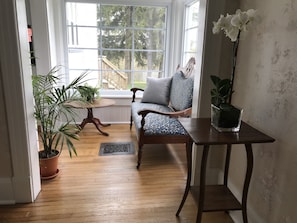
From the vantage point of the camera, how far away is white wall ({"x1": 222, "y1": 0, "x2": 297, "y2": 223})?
134 cm

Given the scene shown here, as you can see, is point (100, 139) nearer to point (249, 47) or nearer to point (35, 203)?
point (35, 203)

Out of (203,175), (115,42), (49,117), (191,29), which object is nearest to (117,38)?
(115,42)

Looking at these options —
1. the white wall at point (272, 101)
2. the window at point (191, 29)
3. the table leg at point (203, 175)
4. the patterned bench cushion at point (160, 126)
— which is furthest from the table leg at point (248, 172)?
the window at point (191, 29)

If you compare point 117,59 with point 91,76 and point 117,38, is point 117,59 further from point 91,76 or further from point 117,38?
point 91,76

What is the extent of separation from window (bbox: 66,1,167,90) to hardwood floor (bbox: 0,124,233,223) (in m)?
1.52

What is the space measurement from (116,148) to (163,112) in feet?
2.91

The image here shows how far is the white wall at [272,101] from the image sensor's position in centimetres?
134

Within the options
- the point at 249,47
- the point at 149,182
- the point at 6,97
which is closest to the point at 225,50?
the point at 249,47

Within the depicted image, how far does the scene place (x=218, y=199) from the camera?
173cm

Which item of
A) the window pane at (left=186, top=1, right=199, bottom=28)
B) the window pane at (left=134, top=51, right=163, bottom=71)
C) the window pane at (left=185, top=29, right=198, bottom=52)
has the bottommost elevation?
the window pane at (left=134, top=51, right=163, bottom=71)

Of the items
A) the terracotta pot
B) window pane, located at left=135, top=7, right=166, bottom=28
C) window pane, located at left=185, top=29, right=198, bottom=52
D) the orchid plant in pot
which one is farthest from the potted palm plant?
window pane, located at left=135, top=7, right=166, bottom=28

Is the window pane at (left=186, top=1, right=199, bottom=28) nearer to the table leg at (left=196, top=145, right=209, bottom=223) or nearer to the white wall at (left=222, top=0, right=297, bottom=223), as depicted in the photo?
the white wall at (left=222, top=0, right=297, bottom=223)

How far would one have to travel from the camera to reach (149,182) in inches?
95.0

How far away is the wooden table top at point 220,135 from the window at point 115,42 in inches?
108
